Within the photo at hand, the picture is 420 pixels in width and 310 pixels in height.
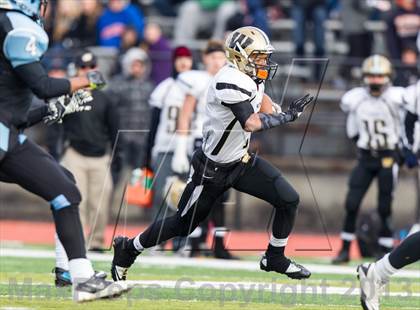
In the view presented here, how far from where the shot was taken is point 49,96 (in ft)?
23.1

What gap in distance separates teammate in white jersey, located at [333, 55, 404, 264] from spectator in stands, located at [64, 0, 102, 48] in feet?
18.3

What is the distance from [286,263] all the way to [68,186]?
6.18 feet

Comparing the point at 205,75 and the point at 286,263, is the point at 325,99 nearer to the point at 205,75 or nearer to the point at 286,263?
the point at 205,75

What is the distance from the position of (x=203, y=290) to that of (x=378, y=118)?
12.8ft

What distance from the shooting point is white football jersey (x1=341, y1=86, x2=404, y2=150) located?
11906mm

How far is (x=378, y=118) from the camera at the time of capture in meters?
11.9

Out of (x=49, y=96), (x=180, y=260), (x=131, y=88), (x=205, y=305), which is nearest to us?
(x=49, y=96)

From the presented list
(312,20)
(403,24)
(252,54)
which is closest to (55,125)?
(312,20)

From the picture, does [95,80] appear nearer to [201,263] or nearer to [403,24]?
[201,263]

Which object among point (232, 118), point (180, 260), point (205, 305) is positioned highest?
point (232, 118)

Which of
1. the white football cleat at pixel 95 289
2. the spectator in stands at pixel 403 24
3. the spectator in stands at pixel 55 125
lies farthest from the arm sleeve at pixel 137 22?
the white football cleat at pixel 95 289

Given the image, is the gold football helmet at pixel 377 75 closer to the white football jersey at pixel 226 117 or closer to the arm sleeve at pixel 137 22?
the white football jersey at pixel 226 117

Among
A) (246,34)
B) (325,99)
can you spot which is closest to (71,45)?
(325,99)

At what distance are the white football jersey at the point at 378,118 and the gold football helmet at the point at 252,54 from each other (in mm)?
3960
